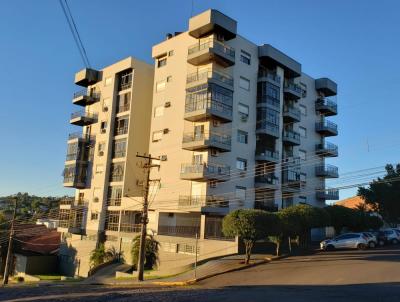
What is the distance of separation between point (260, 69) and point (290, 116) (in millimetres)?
6589

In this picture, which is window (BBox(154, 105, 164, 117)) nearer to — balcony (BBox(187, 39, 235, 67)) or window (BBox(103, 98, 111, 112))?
balcony (BBox(187, 39, 235, 67))

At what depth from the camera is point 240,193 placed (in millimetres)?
45094

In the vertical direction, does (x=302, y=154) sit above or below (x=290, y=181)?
above

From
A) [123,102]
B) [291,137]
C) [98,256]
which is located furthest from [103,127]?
[291,137]

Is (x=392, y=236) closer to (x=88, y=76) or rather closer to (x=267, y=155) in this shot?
(x=267, y=155)

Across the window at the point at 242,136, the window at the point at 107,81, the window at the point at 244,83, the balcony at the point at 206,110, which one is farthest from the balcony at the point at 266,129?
the window at the point at 107,81

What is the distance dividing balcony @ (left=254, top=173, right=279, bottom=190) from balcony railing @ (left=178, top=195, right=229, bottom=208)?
4.92m

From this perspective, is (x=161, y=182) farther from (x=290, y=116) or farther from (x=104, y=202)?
(x=290, y=116)

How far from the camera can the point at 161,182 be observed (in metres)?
46.7

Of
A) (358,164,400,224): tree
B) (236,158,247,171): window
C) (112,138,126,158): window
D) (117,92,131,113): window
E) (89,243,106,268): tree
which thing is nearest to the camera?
(236,158,247,171): window

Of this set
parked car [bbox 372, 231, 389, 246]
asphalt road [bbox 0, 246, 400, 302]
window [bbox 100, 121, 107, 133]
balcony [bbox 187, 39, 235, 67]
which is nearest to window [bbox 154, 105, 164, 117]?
balcony [bbox 187, 39, 235, 67]

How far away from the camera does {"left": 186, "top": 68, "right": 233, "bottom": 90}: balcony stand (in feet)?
139

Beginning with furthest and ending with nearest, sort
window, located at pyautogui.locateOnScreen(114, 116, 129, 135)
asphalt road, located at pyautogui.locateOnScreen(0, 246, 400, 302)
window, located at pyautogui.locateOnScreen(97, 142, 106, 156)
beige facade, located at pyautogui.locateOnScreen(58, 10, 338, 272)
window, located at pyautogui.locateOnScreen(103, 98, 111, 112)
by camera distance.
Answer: window, located at pyautogui.locateOnScreen(103, 98, 111, 112) → window, located at pyautogui.locateOnScreen(97, 142, 106, 156) → window, located at pyautogui.locateOnScreen(114, 116, 129, 135) → beige facade, located at pyautogui.locateOnScreen(58, 10, 338, 272) → asphalt road, located at pyautogui.locateOnScreen(0, 246, 400, 302)

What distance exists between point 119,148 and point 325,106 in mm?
28477
